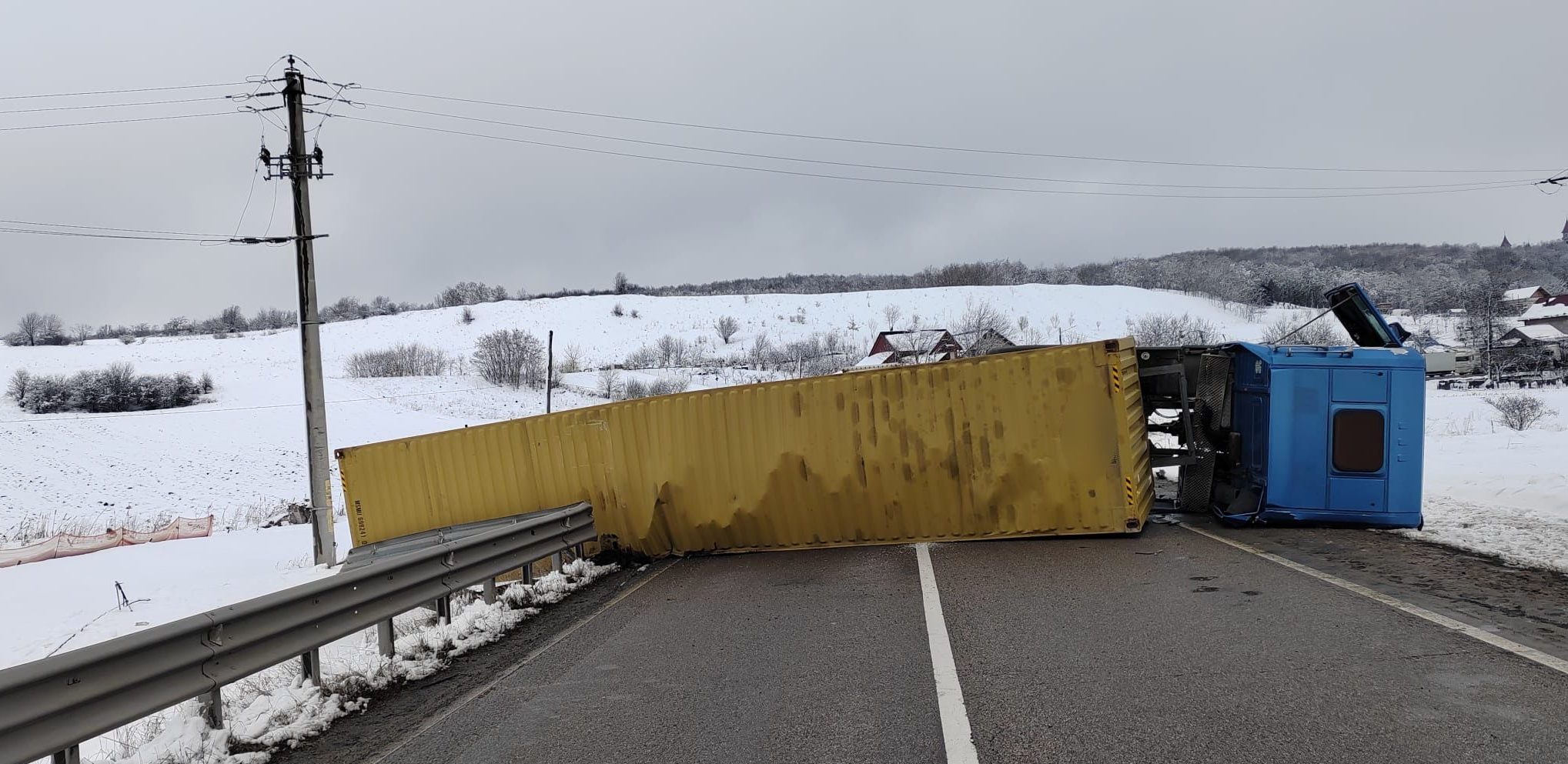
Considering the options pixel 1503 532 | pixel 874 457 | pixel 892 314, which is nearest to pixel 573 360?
pixel 892 314

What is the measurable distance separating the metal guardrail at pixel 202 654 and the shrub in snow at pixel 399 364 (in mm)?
73253

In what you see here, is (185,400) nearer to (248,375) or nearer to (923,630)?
(248,375)

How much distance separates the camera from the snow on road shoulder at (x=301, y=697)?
5012 millimetres

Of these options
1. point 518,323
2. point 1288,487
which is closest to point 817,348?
point 518,323

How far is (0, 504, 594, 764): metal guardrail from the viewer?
4203 millimetres

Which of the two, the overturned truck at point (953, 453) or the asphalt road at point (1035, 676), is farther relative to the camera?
the overturned truck at point (953, 453)

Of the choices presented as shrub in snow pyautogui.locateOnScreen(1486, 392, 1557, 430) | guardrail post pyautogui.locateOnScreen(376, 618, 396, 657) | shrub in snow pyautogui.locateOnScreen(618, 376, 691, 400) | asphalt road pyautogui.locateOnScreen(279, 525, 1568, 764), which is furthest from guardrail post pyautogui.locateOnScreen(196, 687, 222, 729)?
shrub in snow pyautogui.locateOnScreen(618, 376, 691, 400)

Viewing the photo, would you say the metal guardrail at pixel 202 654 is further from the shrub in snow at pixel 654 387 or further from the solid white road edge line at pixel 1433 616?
the shrub in snow at pixel 654 387

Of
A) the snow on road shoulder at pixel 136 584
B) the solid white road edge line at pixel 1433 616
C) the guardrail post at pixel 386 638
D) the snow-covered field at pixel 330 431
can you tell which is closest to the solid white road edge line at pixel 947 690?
the solid white road edge line at pixel 1433 616

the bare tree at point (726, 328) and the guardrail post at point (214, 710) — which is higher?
the bare tree at point (726, 328)

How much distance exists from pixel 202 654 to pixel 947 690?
13.5 ft

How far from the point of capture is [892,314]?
3735 inches

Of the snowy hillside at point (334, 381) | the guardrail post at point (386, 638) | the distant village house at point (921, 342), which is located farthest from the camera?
the distant village house at point (921, 342)

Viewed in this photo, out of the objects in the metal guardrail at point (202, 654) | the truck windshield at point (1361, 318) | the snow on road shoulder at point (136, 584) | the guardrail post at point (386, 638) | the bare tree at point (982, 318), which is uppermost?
the bare tree at point (982, 318)
